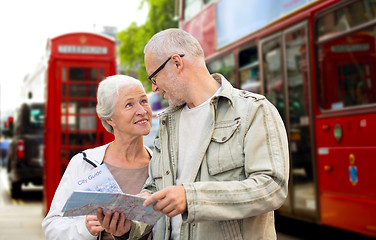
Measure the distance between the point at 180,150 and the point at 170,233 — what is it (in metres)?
0.35

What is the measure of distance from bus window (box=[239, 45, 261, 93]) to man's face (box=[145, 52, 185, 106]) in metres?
5.18

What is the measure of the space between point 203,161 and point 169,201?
31 centimetres

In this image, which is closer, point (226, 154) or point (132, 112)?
point (226, 154)

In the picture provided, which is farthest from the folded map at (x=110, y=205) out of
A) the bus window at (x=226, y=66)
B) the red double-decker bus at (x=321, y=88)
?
the bus window at (x=226, y=66)

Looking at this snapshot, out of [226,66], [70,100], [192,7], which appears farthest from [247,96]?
[192,7]

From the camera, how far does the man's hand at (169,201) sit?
1865 millimetres

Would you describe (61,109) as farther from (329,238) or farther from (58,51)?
(329,238)

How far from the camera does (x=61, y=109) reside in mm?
8086

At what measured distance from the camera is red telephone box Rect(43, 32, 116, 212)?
8.06m

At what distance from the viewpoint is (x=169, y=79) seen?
2.26 m

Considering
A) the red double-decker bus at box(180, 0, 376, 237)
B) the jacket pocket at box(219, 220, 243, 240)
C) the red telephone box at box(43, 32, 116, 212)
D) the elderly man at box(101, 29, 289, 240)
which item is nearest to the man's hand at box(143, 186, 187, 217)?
the elderly man at box(101, 29, 289, 240)

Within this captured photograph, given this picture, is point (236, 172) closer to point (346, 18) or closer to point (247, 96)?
point (247, 96)

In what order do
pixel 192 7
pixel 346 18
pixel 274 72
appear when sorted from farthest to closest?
1. pixel 192 7
2. pixel 274 72
3. pixel 346 18

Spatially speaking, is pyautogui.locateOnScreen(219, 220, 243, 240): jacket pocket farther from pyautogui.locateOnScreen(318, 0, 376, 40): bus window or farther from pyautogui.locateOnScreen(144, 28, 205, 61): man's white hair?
pyautogui.locateOnScreen(318, 0, 376, 40): bus window
